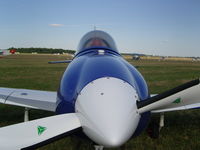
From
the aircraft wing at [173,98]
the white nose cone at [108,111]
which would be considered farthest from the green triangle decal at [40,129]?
the aircraft wing at [173,98]

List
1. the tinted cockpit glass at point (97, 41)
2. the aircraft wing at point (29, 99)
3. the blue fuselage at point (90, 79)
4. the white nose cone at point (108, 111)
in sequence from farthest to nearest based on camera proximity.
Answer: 1. the aircraft wing at point (29, 99)
2. the tinted cockpit glass at point (97, 41)
3. the blue fuselage at point (90, 79)
4. the white nose cone at point (108, 111)

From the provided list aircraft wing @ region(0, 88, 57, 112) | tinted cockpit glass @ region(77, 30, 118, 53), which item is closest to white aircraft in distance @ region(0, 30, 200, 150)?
tinted cockpit glass @ region(77, 30, 118, 53)

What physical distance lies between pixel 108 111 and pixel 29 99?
3.40m

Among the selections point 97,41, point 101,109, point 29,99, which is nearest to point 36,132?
point 101,109

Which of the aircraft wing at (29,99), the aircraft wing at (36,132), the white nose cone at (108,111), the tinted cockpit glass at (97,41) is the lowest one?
the aircraft wing at (29,99)

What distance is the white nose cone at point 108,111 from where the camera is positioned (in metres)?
2.18

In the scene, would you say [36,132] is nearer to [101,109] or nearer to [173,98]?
[101,109]

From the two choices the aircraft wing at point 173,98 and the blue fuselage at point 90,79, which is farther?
the blue fuselage at point 90,79

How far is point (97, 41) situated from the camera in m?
4.47

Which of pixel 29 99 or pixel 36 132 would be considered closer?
pixel 36 132

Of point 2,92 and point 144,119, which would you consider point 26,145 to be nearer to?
point 144,119

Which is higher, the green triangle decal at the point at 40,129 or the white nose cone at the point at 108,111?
the white nose cone at the point at 108,111

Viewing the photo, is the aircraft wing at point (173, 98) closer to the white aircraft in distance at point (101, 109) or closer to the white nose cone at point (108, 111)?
the white aircraft in distance at point (101, 109)

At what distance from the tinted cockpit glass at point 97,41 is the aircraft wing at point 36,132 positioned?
2.16 metres
